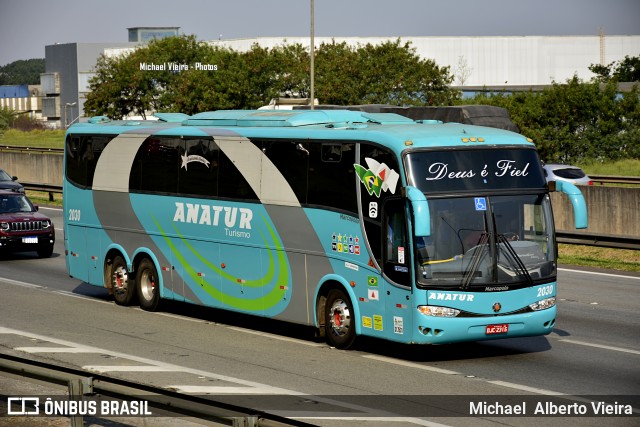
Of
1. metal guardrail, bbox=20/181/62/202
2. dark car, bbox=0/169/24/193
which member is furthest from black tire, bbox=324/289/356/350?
metal guardrail, bbox=20/181/62/202

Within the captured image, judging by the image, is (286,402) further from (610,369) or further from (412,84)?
(412,84)

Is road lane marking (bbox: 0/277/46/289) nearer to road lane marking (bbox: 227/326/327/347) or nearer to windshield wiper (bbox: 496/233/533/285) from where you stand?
road lane marking (bbox: 227/326/327/347)

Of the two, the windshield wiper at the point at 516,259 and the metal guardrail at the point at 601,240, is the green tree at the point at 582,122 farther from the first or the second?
the windshield wiper at the point at 516,259

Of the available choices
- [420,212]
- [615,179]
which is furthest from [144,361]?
[615,179]

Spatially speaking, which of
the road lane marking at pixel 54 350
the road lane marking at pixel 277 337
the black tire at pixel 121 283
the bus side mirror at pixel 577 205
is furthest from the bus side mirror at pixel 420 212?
the black tire at pixel 121 283

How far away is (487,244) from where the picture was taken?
13719mm

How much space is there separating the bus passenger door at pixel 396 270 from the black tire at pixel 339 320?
2.81 feet

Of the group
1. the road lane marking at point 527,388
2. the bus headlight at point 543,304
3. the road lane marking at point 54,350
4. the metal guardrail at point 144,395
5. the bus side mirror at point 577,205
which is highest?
the bus side mirror at point 577,205

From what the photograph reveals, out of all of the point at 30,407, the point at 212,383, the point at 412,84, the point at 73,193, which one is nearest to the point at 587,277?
the point at 73,193

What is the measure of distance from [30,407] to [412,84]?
56846mm

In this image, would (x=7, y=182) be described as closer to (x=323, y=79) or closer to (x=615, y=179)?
(x=615, y=179)

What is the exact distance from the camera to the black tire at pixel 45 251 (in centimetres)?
2753

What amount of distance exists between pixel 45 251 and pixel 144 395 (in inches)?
821

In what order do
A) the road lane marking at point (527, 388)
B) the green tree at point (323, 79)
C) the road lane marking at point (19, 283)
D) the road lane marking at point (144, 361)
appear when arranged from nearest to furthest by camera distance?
1. the road lane marking at point (527, 388)
2. the road lane marking at point (144, 361)
3. the road lane marking at point (19, 283)
4. the green tree at point (323, 79)
